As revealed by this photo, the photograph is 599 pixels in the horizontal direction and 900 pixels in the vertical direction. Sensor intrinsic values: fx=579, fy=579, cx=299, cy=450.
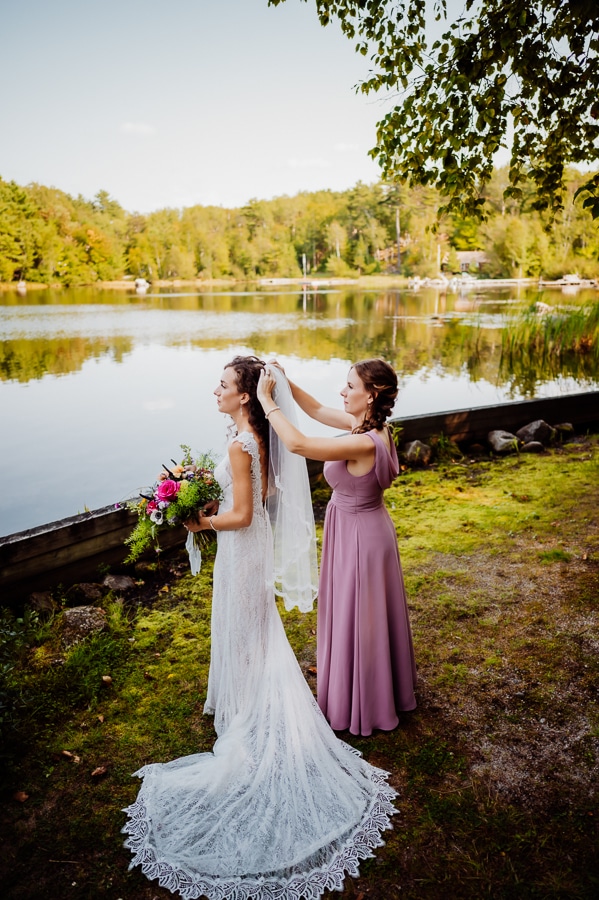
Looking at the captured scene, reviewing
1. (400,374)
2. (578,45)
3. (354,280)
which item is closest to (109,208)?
(354,280)

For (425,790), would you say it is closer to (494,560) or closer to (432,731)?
(432,731)

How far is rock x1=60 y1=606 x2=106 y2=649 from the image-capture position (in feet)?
13.9

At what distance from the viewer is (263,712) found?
3.11 meters

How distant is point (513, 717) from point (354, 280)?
81341 millimetres

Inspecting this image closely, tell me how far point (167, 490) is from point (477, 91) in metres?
4.83

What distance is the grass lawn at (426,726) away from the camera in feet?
8.18

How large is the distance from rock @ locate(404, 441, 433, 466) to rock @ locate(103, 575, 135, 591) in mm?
4436

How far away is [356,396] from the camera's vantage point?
3092 mm

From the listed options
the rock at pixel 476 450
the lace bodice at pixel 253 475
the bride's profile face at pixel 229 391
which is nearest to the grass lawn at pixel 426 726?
the lace bodice at pixel 253 475

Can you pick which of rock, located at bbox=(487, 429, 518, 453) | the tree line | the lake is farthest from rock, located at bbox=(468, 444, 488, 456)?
the tree line

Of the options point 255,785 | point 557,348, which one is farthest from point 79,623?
point 557,348

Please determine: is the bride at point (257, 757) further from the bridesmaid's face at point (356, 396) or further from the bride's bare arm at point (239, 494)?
the bridesmaid's face at point (356, 396)

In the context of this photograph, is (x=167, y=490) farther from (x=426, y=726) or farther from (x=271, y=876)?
(x=426, y=726)

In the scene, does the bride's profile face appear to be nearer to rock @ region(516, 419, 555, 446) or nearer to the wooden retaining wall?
the wooden retaining wall
